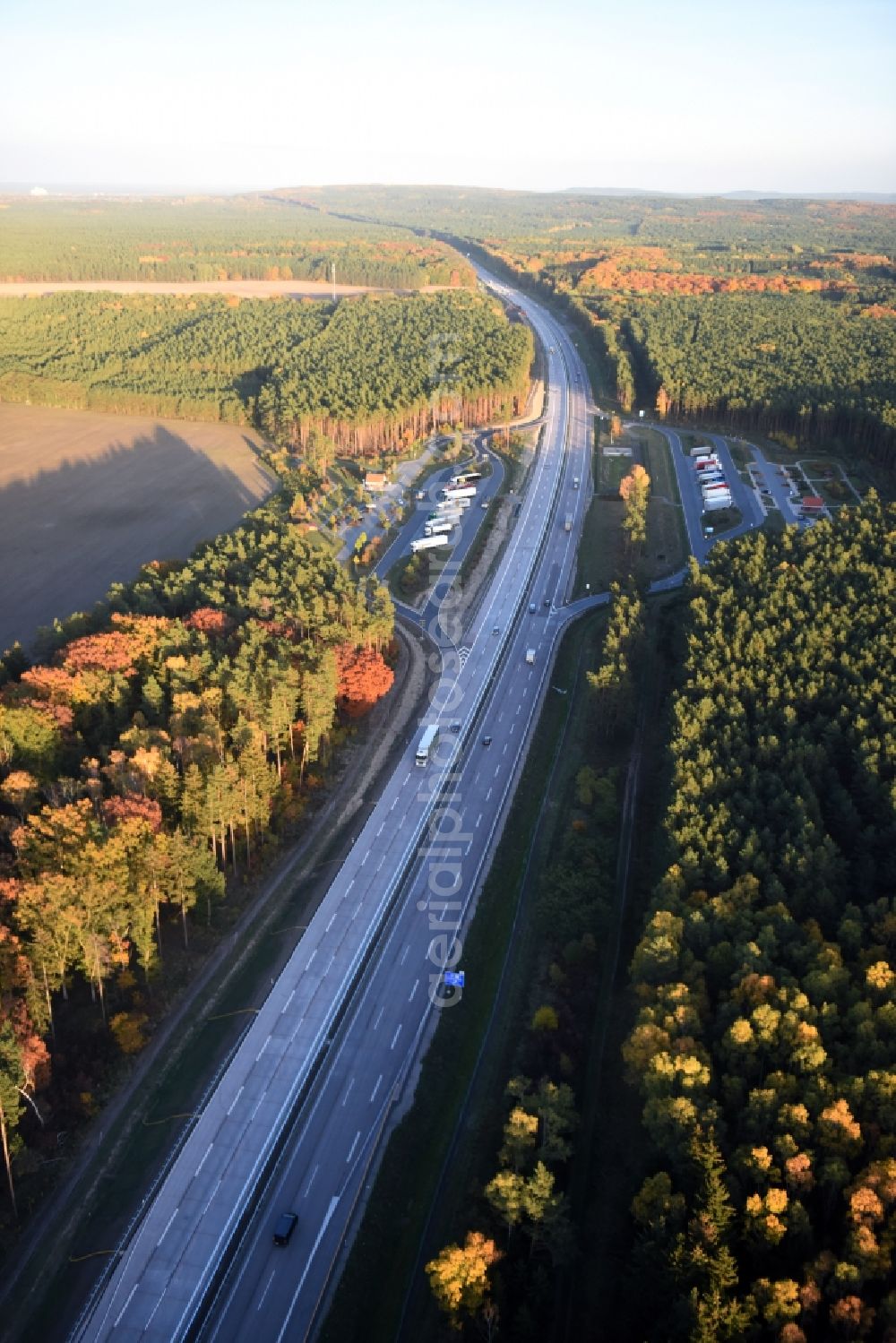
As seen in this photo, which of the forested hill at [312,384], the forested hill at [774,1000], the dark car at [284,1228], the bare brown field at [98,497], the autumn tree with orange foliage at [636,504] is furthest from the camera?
the forested hill at [312,384]

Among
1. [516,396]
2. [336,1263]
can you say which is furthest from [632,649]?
[516,396]

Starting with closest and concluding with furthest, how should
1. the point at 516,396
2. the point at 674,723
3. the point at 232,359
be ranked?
the point at 674,723 → the point at 516,396 → the point at 232,359

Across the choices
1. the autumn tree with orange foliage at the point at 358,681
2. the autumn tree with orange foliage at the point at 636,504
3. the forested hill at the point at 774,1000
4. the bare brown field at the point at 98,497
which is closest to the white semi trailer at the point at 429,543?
the autumn tree with orange foliage at the point at 636,504

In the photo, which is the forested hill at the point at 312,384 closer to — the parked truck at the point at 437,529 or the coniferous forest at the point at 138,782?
the parked truck at the point at 437,529

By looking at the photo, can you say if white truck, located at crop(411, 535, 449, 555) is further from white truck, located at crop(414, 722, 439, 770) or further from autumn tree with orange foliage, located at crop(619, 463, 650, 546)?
white truck, located at crop(414, 722, 439, 770)

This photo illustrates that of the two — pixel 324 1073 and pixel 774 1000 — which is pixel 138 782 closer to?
pixel 324 1073

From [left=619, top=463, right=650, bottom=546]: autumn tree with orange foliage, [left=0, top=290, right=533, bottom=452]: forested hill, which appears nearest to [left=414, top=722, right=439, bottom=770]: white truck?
[left=619, top=463, right=650, bottom=546]: autumn tree with orange foliage

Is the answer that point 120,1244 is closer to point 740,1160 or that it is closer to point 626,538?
point 740,1160
